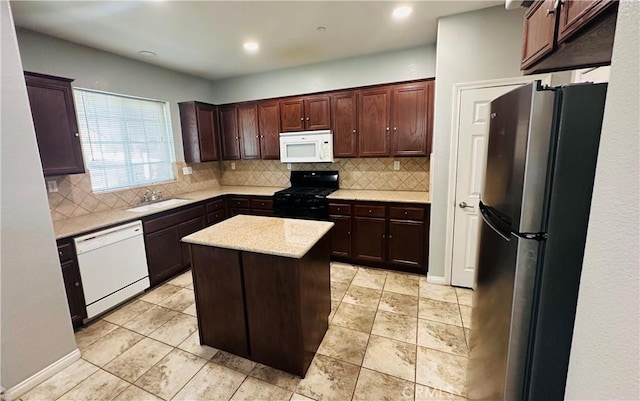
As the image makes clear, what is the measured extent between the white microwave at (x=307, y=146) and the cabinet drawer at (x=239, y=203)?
2.84ft

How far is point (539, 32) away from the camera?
51.0 inches

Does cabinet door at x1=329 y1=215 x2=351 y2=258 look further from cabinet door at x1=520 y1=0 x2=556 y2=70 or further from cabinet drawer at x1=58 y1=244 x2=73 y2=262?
cabinet drawer at x1=58 y1=244 x2=73 y2=262

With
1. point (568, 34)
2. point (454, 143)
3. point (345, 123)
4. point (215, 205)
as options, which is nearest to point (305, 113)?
point (345, 123)

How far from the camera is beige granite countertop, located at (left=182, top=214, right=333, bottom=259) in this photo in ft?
5.69

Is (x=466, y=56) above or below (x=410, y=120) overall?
above

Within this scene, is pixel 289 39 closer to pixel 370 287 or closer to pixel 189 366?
pixel 370 287

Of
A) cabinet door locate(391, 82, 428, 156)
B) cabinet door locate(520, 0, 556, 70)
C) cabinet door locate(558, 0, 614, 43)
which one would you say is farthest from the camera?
cabinet door locate(391, 82, 428, 156)

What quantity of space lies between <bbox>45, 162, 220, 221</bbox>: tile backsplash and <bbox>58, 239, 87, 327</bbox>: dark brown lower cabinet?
0.58 metres

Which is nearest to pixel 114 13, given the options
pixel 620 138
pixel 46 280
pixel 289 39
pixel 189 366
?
pixel 289 39

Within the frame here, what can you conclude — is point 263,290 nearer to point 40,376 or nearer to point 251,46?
point 40,376

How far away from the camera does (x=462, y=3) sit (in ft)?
7.68

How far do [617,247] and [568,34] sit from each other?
2.84 ft

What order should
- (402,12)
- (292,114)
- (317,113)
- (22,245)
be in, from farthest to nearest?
(292,114), (317,113), (402,12), (22,245)

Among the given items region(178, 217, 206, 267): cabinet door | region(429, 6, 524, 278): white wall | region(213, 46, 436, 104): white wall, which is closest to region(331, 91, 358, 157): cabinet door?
region(213, 46, 436, 104): white wall
